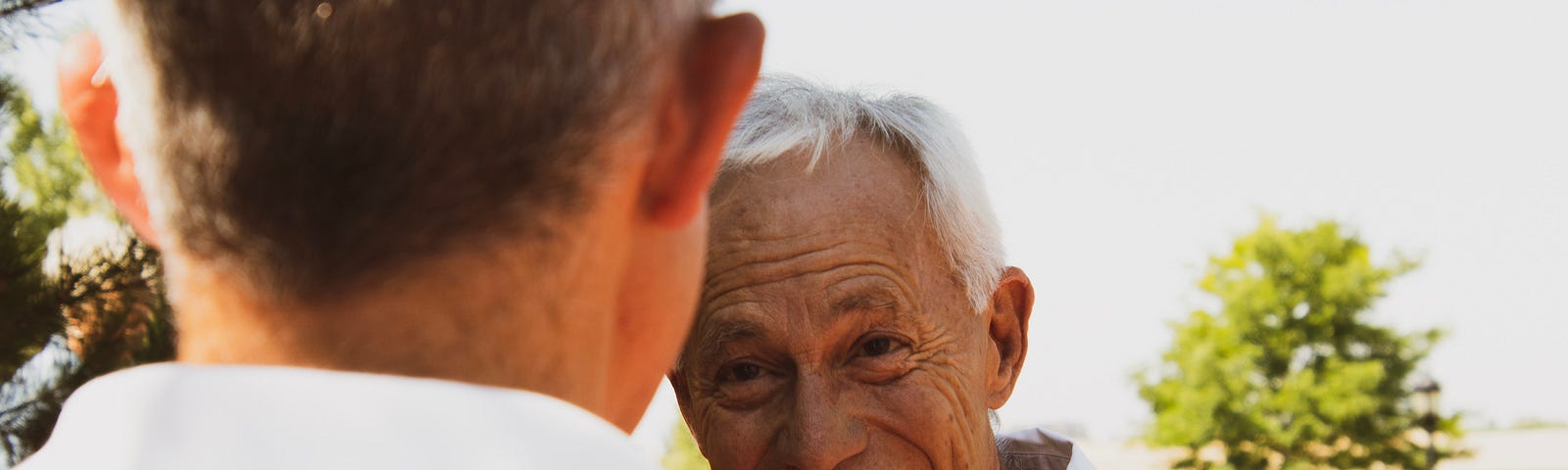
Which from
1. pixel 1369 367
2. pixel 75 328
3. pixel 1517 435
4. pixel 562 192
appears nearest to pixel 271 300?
pixel 562 192

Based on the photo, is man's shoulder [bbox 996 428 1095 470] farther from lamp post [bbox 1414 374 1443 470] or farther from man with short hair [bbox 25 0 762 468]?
lamp post [bbox 1414 374 1443 470]

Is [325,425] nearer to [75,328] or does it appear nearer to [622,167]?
[622,167]

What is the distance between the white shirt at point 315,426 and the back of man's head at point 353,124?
90 mm

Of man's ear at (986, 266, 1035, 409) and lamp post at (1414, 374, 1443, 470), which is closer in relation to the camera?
man's ear at (986, 266, 1035, 409)

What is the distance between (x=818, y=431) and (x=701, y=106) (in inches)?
73.8

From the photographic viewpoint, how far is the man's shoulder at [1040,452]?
352 cm

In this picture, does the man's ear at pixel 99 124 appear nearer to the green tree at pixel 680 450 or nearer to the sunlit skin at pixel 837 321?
the sunlit skin at pixel 837 321

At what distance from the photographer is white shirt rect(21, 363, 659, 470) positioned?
882 mm

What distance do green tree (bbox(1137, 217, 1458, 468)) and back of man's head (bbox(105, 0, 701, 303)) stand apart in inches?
1202

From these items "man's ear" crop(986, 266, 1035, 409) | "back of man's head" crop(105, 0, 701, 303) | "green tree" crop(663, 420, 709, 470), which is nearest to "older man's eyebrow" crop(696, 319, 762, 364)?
"man's ear" crop(986, 266, 1035, 409)

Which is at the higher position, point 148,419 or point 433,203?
point 433,203

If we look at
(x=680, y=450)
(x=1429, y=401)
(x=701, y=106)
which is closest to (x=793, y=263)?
(x=701, y=106)

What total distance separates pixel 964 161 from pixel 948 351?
0.44m

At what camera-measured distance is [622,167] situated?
104 cm
